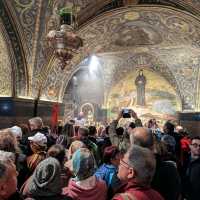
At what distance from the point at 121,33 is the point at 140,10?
7.94 ft

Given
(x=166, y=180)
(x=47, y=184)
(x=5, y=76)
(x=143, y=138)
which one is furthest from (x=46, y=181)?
(x=5, y=76)

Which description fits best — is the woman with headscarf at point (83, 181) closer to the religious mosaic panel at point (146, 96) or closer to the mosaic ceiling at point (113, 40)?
the mosaic ceiling at point (113, 40)

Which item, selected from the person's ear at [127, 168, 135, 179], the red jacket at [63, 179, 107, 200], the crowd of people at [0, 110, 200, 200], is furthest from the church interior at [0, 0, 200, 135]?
the person's ear at [127, 168, 135, 179]

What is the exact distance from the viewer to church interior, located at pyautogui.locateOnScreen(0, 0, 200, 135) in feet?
34.5

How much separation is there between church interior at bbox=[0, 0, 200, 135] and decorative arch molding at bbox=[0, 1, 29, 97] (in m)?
0.03

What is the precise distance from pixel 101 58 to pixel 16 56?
6.90 meters

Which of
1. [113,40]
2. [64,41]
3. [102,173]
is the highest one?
Answer: [113,40]

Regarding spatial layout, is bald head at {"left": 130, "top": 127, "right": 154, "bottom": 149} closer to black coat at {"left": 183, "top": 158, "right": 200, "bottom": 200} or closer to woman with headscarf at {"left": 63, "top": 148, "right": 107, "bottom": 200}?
woman with headscarf at {"left": 63, "top": 148, "right": 107, "bottom": 200}

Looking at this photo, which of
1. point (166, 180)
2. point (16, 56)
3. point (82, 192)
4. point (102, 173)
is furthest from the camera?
point (16, 56)

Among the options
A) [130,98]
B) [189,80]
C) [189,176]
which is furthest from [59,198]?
[130,98]

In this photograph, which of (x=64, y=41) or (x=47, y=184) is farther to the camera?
(x=64, y=41)

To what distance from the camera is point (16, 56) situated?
11.2 metres

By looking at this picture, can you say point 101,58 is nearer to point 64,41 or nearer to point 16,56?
point 16,56

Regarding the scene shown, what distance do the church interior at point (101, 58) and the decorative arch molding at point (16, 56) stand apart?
1.3 inches
